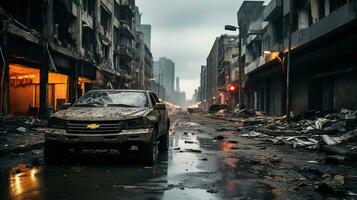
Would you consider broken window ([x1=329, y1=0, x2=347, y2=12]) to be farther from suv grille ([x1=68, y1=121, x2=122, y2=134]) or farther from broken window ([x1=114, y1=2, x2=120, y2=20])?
broken window ([x1=114, y1=2, x2=120, y2=20])

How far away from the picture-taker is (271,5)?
4034cm

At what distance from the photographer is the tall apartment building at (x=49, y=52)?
71.6 feet

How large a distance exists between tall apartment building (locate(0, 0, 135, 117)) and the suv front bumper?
11.4 meters

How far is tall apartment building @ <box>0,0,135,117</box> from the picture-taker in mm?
21831

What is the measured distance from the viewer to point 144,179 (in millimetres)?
7332

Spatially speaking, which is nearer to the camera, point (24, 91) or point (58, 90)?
point (24, 91)

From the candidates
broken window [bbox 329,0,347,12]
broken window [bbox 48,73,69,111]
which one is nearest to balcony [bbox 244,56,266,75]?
broken window [bbox 329,0,347,12]

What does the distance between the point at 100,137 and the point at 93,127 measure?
0.25m

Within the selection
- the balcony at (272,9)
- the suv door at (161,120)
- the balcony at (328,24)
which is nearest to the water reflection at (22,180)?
the suv door at (161,120)

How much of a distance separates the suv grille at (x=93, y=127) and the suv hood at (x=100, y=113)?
0.27ft

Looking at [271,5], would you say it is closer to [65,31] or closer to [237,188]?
[65,31]

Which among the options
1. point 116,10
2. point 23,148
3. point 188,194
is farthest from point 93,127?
point 116,10

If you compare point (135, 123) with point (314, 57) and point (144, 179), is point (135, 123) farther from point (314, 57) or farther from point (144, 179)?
point (314, 57)

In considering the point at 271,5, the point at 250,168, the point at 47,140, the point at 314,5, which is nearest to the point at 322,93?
the point at 314,5
